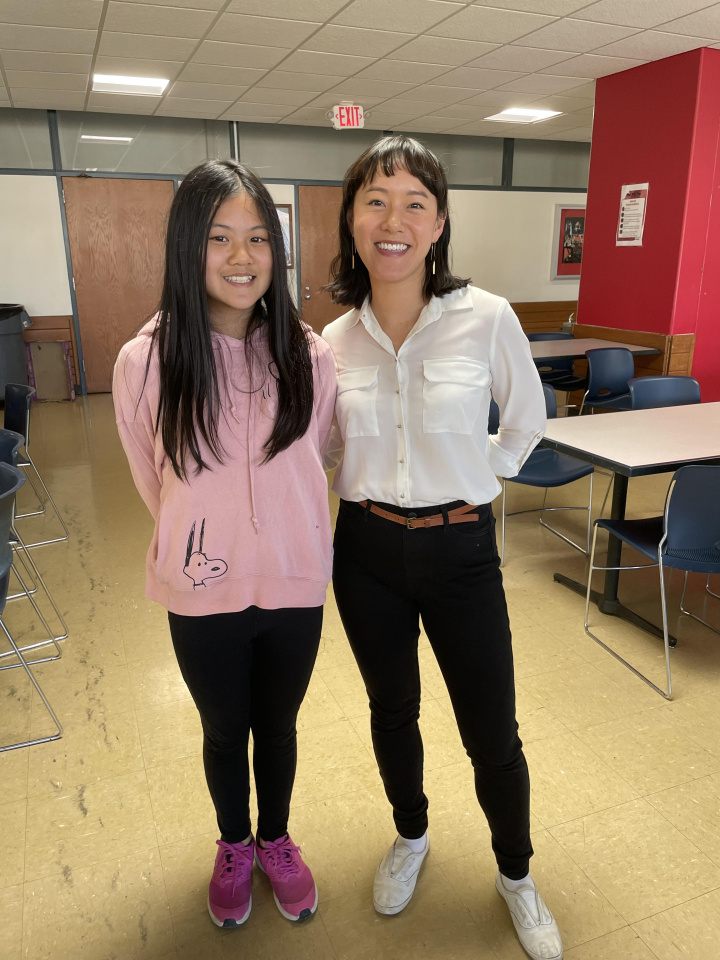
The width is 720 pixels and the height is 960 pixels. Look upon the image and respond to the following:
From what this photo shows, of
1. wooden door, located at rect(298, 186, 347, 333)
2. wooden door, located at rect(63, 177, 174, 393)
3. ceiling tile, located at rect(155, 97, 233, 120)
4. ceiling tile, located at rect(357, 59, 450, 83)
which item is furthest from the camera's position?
wooden door, located at rect(298, 186, 347, 333)

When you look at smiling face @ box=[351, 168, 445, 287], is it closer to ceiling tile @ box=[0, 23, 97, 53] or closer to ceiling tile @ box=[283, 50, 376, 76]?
ceiling tile @ box=[0, 23, 97, 53]

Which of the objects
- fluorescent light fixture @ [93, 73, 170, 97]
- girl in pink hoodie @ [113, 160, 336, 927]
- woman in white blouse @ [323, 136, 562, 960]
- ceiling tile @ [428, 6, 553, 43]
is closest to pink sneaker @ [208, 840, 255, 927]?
girl in pink hoodie @ [113, 160, 336, 927]

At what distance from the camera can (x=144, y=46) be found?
194 inches

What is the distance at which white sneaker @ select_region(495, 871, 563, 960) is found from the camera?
1.52 m

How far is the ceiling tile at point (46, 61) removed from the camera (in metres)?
5.11

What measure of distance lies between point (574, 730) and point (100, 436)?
Answer: 503 centimetres

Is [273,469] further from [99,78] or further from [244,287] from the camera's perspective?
[99,78]

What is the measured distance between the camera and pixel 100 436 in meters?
6.17

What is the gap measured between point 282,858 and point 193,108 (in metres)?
7.17

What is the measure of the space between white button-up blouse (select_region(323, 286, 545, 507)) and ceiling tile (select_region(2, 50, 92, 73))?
511cm

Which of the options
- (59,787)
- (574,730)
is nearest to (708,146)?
Answer: (574,730)

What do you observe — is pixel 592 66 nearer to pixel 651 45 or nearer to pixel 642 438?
pixel 651 45

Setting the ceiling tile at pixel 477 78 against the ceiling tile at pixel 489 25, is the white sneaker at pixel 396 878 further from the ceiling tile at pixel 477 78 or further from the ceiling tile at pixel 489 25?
the ceiling tile at pixel 477 78

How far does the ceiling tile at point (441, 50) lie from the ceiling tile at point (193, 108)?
2219 mm
